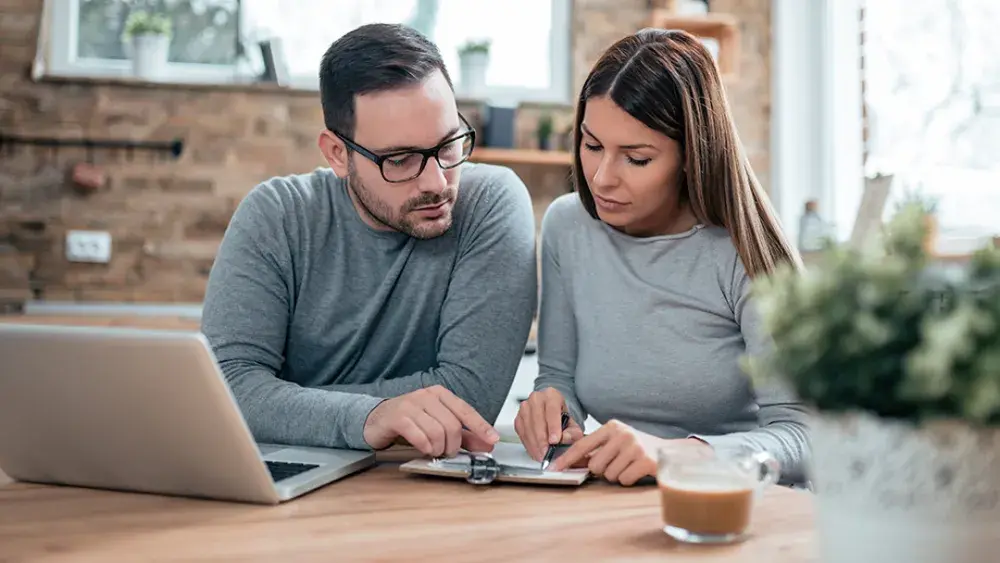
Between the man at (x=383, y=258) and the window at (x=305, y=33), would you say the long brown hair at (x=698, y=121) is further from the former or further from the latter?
the window at (x=305, y=33)

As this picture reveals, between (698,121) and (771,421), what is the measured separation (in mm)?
437

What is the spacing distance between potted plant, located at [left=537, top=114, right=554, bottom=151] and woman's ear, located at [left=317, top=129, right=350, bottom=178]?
7.05 ft

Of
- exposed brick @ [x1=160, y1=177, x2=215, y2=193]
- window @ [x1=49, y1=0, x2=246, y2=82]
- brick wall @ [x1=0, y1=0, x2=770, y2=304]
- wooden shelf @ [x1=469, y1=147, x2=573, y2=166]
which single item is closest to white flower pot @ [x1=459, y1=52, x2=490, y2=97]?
wooden shelf @ [x1=469, y1=147, x2=573, y2=166]

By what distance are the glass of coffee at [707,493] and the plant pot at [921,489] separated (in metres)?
0.24

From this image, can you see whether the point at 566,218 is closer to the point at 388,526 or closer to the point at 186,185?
the point at 388,526

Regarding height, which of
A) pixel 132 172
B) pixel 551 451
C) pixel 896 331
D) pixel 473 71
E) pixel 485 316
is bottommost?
pixel 551 451

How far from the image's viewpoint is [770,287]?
0.63m

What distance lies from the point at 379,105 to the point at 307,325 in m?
0.36

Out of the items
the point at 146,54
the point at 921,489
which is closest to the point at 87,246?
the point at 146,54

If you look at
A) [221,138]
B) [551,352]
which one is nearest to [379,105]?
[551,352]

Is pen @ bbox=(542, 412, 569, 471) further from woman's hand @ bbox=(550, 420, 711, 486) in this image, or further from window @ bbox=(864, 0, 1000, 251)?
window @ bbox=(864, 0, 1000, 251)

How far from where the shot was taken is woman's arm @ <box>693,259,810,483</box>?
1247mm

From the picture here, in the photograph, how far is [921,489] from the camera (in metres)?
0.59

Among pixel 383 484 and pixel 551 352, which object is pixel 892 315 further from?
pixel 551 352
